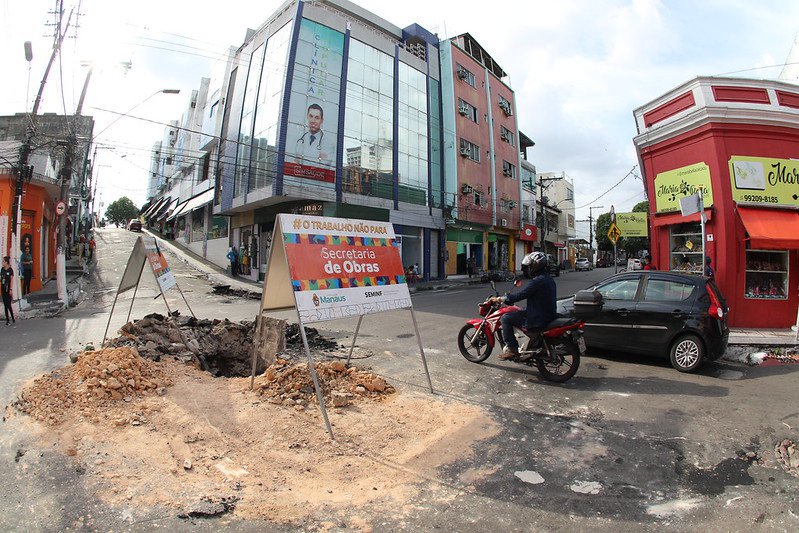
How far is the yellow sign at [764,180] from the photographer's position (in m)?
9.87

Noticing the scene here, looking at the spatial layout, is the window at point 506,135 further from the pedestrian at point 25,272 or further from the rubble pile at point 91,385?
the rubble pile at point 91,385

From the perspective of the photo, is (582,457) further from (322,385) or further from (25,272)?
(25,272)

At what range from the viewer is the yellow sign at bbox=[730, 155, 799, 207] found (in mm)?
9867

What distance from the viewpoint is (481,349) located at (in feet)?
22.4

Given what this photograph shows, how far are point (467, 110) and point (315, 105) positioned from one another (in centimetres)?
1429

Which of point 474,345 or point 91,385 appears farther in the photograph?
point 474,345

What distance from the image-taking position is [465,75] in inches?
1273

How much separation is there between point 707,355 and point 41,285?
22.9 metres

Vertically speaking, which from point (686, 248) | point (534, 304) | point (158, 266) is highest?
point (686, 248)

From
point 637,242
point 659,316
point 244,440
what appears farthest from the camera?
point 637,242

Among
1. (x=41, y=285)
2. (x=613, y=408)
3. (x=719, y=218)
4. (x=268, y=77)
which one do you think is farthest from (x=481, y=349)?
(x=268, y=77)

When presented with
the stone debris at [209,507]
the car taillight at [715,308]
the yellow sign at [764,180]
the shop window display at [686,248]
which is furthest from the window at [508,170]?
the stone debris at [209,507]

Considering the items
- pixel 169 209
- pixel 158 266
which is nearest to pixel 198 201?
pixel 169 209

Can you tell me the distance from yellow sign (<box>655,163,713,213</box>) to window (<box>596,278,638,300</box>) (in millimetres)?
4620
